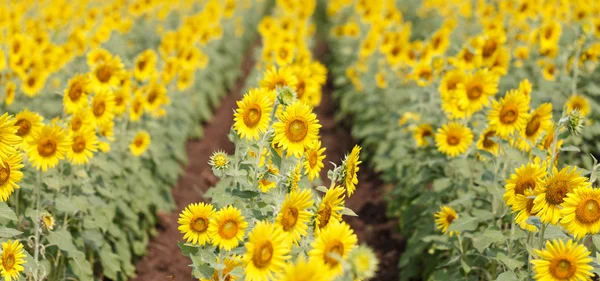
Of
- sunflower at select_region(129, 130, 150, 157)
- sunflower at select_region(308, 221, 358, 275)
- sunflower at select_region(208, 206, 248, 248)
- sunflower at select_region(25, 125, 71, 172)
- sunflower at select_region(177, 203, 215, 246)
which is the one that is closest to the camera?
Answer: sunflower at select_region(308, 221, 358, 275)

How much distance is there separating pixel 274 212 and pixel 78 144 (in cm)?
202

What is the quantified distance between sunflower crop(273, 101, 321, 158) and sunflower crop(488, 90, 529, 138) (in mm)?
1596

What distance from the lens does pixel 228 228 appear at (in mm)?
2936

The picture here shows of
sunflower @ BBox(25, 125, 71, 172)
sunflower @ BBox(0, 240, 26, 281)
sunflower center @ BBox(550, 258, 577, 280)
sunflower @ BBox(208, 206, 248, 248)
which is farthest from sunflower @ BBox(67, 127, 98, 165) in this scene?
sunflower center @ BBox(550, 258, 577, 280)

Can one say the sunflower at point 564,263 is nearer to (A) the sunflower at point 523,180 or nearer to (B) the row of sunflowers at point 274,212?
(A) the sunflower at point 523,180

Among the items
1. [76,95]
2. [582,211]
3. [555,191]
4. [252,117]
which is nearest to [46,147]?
[76,95]

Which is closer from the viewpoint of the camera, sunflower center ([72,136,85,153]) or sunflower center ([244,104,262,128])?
sunflower center ([244,104,262,128])

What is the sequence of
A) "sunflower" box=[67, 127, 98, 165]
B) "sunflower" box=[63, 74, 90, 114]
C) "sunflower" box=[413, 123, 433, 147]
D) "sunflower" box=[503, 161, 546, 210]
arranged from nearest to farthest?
"sunflower" box=[503, 161, 546, 210] → "sunflower" box=[67, 127, 98, 165] → "sunflower" box=[63, 74, 90, 114] → "sunflower" box=[413, 123, 433, 147]

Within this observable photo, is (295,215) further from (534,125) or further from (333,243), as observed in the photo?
(534,125)

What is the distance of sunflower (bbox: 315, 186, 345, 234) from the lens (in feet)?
9.30

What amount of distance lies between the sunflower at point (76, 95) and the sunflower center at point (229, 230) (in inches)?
83.9

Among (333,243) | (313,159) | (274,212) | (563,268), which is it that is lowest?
(563,268)

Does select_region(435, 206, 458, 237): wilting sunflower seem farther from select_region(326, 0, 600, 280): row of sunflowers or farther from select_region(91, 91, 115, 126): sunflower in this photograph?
select_region(91, 91, 115, 126): sunflower

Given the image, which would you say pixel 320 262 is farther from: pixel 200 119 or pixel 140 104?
pixel 200 119
